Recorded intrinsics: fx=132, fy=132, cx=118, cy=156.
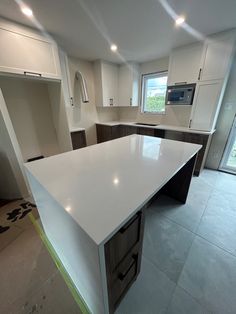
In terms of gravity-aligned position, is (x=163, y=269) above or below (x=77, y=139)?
below

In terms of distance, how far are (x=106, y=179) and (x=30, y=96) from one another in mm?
2566

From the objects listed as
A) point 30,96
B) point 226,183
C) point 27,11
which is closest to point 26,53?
point 27,11

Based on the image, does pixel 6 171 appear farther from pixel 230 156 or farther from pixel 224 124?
pixel 230 156

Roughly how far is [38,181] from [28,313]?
38.9 inches

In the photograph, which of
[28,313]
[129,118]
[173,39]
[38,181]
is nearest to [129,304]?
[28,313]

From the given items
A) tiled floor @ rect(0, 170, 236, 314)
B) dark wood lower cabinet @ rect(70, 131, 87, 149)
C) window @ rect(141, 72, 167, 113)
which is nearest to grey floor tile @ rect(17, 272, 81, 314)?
tiled floor @ rect(0, 170, 236, 314)

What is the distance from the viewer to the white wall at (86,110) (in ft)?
10.5

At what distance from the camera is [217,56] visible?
7.22ft

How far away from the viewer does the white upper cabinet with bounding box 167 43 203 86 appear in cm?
243

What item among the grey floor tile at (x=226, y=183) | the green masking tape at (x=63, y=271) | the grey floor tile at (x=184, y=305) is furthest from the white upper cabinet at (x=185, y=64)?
the green masking tape at (x=63, y=271)

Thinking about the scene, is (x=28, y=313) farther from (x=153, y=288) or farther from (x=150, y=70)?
(x=150, y=70)

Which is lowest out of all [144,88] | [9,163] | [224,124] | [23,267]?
[23,267]

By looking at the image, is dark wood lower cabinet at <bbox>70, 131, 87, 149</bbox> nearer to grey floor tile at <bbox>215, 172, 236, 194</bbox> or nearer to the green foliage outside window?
the green foliage outside window

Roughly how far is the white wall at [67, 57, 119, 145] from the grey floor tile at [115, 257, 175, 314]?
129 inches
